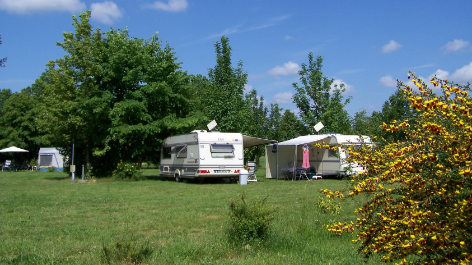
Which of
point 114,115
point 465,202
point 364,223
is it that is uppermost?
point 114,115

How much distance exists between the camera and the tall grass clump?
6.73m

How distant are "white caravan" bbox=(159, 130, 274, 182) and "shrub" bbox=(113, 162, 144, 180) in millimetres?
2612

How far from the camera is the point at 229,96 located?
2736 cm

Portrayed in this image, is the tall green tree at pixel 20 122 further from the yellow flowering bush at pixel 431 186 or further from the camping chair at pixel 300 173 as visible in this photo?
the yellow flowering bush at pixel 431 186

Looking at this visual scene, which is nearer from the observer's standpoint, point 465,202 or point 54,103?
point 465,202

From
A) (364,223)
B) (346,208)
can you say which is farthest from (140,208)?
(364,223)

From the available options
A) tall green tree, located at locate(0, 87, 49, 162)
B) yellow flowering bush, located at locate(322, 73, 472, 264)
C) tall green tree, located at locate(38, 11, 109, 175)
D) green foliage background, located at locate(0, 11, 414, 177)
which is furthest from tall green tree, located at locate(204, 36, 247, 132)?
tall green tree, located at locate(0, 87, 49, 162)

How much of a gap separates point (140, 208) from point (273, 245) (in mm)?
5461

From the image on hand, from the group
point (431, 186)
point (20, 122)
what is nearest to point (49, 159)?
point (20, 122)

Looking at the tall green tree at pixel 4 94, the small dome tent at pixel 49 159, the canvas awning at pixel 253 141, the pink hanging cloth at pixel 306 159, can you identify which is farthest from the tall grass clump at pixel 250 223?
the tall green tree at pixel 4 94

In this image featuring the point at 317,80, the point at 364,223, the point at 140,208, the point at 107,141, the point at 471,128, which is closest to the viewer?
the point at 471,128

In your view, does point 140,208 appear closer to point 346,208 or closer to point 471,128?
point 346,208

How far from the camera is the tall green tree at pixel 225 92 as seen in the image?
89.1ft

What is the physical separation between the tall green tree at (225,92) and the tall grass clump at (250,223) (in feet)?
65.9
